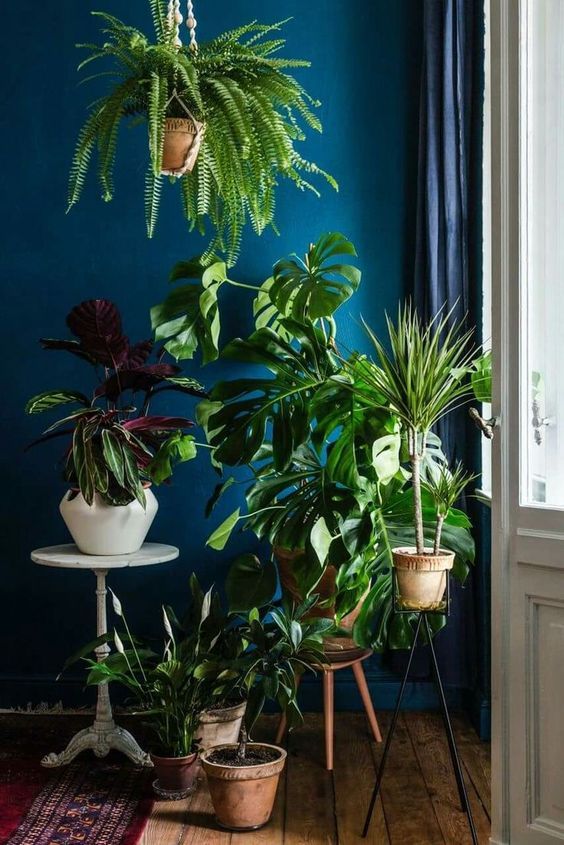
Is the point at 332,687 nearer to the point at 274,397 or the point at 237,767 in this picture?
the point at 237,767

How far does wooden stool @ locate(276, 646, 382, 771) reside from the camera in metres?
3.14

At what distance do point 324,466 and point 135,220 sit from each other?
141cm

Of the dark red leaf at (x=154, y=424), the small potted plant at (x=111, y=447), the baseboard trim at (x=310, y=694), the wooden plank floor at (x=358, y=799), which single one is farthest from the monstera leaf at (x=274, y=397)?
the baseboard trim at (x=310, y=694)

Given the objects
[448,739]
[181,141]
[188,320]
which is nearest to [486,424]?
[448,739]

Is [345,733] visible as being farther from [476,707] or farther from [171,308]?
[171,308]

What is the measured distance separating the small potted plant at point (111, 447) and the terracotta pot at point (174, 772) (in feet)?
2.27

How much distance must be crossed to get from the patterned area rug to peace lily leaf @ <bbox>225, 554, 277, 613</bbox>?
0.63 m

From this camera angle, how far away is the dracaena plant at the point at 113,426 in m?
3.10

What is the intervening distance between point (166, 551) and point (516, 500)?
1336 millimetres

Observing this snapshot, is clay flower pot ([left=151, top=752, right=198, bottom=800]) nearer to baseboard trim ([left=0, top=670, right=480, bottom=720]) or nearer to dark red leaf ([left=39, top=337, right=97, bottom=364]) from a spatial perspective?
baseboard trim ([left=0, top=670, right=480, bottom=720])

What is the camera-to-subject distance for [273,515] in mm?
2973

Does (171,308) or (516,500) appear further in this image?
(171,308)

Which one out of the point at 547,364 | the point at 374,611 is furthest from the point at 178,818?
the point at 547,364

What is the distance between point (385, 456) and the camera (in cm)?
264
